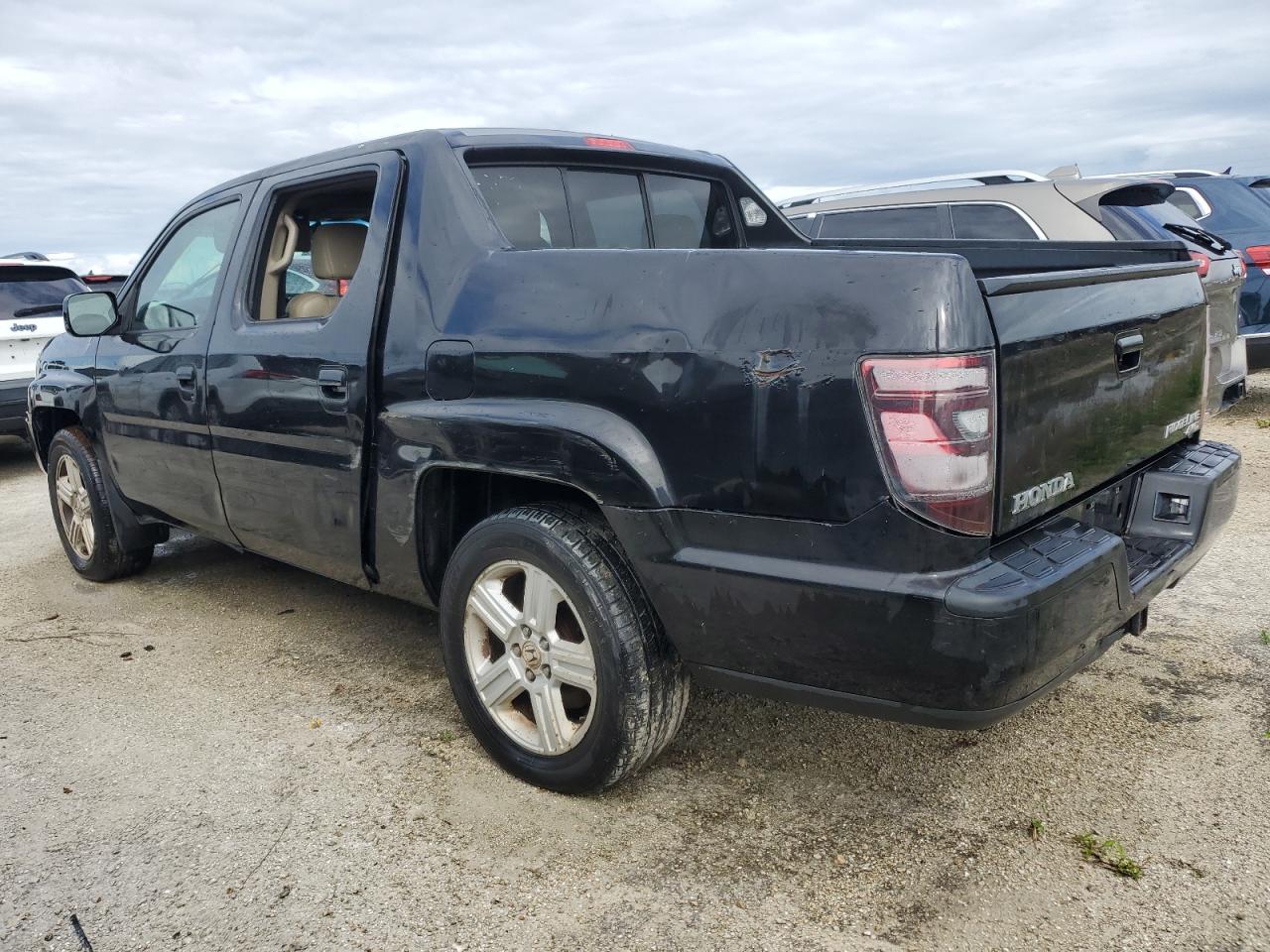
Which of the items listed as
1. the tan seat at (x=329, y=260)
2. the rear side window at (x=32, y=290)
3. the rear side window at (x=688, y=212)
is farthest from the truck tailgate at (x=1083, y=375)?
the rear side window at (x=32, y=290)

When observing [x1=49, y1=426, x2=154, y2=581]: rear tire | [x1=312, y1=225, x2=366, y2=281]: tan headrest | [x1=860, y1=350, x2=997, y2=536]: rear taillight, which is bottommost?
[x1=49, y1=426, x2=154, y2=581]: rear tire

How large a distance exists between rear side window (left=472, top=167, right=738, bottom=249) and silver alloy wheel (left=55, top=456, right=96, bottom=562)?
9.58ft

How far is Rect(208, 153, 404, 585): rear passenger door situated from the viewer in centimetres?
318

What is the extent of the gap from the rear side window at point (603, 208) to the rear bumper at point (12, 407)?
21.6 ft

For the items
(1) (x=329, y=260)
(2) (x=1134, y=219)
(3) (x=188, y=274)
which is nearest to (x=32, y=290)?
(3) (x=188, y=274)

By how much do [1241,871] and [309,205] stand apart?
12.0 feet

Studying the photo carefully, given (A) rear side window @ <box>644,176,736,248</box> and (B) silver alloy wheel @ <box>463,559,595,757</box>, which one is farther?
(A) rear side window @ <box>644,176,736,248</box>

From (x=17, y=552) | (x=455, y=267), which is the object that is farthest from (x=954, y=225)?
Result: (x=17, y=552)

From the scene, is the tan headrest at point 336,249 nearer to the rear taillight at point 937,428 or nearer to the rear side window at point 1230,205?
the rear taillight at point 937,428

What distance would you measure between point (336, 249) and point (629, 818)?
2.22 metres

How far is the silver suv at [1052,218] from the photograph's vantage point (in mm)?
6164

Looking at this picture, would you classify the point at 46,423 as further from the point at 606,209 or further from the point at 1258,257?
the point at 1258,257

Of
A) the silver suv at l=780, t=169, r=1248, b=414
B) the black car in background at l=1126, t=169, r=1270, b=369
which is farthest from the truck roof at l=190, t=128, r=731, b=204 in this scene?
the black car in background at l=1126, t=169, r=1270, b=369

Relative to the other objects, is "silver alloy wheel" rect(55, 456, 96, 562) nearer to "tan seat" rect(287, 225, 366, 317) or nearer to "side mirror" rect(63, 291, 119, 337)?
"side mirror" rect(63, 291, 119, 337)
